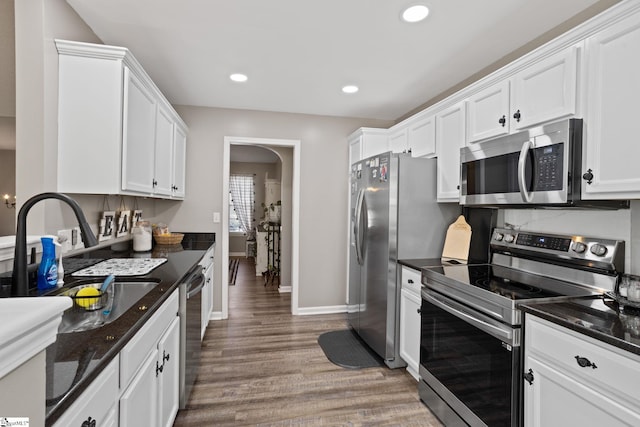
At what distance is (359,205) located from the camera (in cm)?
308

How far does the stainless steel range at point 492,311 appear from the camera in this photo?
1563mm

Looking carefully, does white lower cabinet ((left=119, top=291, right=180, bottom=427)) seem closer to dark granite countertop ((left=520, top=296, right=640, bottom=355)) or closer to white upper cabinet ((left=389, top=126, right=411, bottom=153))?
dark granite countertop ((left=520, top=296, right=640, bottom=355))

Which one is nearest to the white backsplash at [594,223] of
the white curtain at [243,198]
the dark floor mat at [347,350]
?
the dark floor mat at [347,350]

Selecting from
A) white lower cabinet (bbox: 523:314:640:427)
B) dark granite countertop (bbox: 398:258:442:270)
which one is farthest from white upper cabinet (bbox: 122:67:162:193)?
white lower cabinet (bbox: 523:314:640:427)

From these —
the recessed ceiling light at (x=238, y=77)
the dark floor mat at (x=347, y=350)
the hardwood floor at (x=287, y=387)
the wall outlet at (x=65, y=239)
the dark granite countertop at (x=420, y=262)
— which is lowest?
the hardwood floor at (x=287, y=387)

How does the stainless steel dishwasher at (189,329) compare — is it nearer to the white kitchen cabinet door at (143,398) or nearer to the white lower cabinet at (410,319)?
the white kitchen cabinet door at (143,398)

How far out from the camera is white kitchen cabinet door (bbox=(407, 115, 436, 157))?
9.07 feet

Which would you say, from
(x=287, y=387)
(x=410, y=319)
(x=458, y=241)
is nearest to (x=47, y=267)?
(x=287, y=387)

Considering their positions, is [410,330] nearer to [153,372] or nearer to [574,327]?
[574,327]

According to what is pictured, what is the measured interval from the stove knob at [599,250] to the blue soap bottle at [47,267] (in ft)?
8.98

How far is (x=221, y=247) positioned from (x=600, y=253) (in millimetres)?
3348

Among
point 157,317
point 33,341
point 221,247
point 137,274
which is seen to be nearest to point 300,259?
point 221,247

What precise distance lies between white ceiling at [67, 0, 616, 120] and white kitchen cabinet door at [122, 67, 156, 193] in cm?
44

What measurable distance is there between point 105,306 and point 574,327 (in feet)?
6.21
